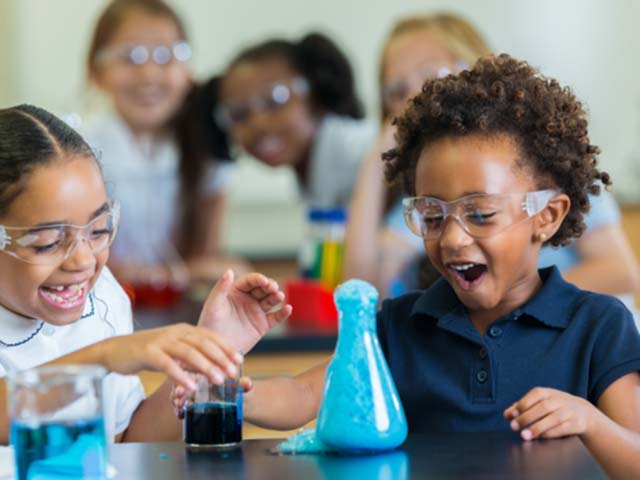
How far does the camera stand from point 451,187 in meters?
1.47

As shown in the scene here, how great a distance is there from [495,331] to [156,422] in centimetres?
47

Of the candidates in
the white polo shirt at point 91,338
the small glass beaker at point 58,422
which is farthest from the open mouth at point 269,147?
the small glass beaker at point 58,422

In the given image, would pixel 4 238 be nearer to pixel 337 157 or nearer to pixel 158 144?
pixel 337 157

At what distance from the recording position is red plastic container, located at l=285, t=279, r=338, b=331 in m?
2.79

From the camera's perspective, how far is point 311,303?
2.81 meters

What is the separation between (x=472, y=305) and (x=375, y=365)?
35 cm

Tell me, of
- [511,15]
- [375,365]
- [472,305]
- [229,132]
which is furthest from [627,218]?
[375,365]

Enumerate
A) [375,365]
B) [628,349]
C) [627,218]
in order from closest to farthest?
[375,365] < [628,349] < [627,218]

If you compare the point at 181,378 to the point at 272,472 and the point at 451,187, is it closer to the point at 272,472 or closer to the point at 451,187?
the point at 272,472

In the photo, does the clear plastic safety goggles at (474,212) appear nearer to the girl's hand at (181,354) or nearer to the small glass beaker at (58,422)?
the girl's hand at (181,354)

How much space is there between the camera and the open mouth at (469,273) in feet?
4.86

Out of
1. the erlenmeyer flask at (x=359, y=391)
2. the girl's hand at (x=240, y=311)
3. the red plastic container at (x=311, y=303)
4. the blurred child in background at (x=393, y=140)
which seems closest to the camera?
the erlenmeyer flask at (x=359, y=391)

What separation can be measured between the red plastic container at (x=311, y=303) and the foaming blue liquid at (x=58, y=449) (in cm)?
175

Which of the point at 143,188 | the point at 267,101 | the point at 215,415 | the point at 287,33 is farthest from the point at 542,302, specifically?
the point at 287,33
